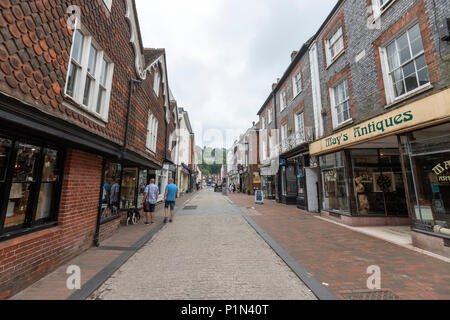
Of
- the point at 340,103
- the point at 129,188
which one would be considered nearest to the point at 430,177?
the point at 340,103

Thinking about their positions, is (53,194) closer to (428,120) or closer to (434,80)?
(428,120)

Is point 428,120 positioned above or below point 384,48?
below

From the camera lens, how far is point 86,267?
3830mm

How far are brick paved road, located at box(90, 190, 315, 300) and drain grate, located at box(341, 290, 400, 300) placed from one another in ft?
1.94

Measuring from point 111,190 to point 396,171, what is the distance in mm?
11577

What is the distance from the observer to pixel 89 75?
16.0ft

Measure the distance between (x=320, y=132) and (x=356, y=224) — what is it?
4.87 meters

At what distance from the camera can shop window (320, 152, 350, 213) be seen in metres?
8.48

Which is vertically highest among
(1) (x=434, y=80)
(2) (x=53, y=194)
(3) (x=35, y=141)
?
(1) (x=434, y=80)

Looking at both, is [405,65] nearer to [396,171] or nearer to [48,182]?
[396,171]

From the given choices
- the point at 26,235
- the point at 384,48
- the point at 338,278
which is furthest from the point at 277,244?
the point at 384,48

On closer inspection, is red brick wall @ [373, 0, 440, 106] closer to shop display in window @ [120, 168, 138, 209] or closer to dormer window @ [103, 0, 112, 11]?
dormer window @ [103, 0, 112, 11]
